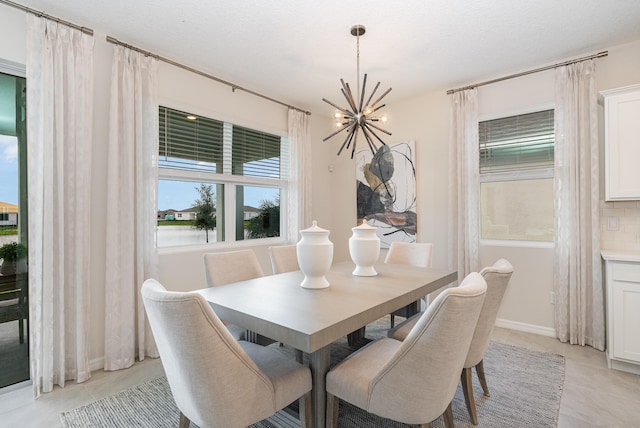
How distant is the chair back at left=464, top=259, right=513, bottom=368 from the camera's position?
1680 mm

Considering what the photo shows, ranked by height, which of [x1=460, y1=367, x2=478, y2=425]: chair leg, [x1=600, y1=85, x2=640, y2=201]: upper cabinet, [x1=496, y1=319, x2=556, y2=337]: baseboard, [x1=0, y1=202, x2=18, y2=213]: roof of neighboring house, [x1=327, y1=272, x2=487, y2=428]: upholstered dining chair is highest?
[x1=600, y1=85, x2=640, y2=201]: upper cabinet

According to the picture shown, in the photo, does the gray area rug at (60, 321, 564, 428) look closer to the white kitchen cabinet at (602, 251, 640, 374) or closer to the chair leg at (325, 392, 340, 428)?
the chair leg at (325, 392, 340, 428)

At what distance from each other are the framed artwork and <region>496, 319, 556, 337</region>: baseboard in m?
1.32

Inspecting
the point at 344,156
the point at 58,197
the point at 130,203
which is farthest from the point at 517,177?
the point at 58,197

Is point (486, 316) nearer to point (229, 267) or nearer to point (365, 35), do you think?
point (229, 267)

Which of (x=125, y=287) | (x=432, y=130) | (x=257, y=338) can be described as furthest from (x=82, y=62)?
(x=432, y=130)

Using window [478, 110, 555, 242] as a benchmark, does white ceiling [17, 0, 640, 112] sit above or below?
above

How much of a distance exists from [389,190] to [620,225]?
2.29m

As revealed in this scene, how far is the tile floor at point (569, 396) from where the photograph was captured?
1.89 m

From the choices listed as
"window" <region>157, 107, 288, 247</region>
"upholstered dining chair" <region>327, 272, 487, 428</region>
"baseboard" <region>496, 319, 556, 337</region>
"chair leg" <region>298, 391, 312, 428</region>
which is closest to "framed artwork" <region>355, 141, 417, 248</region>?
"window" <region>157, 107, 288, 247</region>

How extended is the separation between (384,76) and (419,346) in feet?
9.74

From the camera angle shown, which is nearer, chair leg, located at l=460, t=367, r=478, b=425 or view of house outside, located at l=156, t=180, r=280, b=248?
chair leg, located at l=460, t=367, r=478, b=425

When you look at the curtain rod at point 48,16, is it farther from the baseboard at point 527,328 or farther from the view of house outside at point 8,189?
the baseboard at point 527,328

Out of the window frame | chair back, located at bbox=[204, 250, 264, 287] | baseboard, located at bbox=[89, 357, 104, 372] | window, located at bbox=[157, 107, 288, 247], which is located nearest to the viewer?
chair back, located at bbox=[204, 250, 264, 287]
